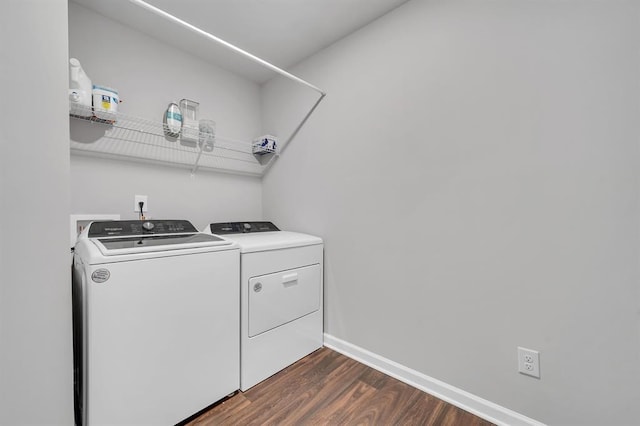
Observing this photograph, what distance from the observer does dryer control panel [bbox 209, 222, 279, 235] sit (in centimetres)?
193

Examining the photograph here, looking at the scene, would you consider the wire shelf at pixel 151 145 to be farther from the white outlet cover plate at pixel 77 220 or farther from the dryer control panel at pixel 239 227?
the dryer control panel at pixel 239 227

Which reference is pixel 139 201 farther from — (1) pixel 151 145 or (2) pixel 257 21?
(2) pixel 257 21

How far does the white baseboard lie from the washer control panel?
1348 millimetres

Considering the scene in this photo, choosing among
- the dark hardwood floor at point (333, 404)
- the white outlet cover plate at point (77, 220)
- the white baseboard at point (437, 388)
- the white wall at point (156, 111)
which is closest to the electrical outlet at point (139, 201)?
the white wall at point (156, 111)

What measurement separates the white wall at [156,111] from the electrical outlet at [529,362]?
7.11 ft

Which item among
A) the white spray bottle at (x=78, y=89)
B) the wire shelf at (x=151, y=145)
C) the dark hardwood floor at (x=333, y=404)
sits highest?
the white spray bottle at (x=78, y=89)

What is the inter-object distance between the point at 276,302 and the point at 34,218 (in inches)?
46.1

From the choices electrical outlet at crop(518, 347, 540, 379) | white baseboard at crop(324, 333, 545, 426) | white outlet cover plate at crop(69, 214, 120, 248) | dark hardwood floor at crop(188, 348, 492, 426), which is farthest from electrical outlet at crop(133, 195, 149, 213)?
electrical outlet at crop(518, 347, 540, 379)

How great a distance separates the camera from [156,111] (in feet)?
6.34

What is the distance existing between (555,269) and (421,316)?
696 millimetres

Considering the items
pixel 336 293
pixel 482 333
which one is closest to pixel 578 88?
pixel 482 333

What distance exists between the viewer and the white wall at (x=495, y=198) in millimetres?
1030

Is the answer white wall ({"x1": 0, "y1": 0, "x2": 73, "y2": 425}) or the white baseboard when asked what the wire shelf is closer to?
white wall ({"x1": 0, "y1": 0, "x2": 73, "y2": 425})

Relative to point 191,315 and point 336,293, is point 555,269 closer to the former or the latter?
point 336,293
